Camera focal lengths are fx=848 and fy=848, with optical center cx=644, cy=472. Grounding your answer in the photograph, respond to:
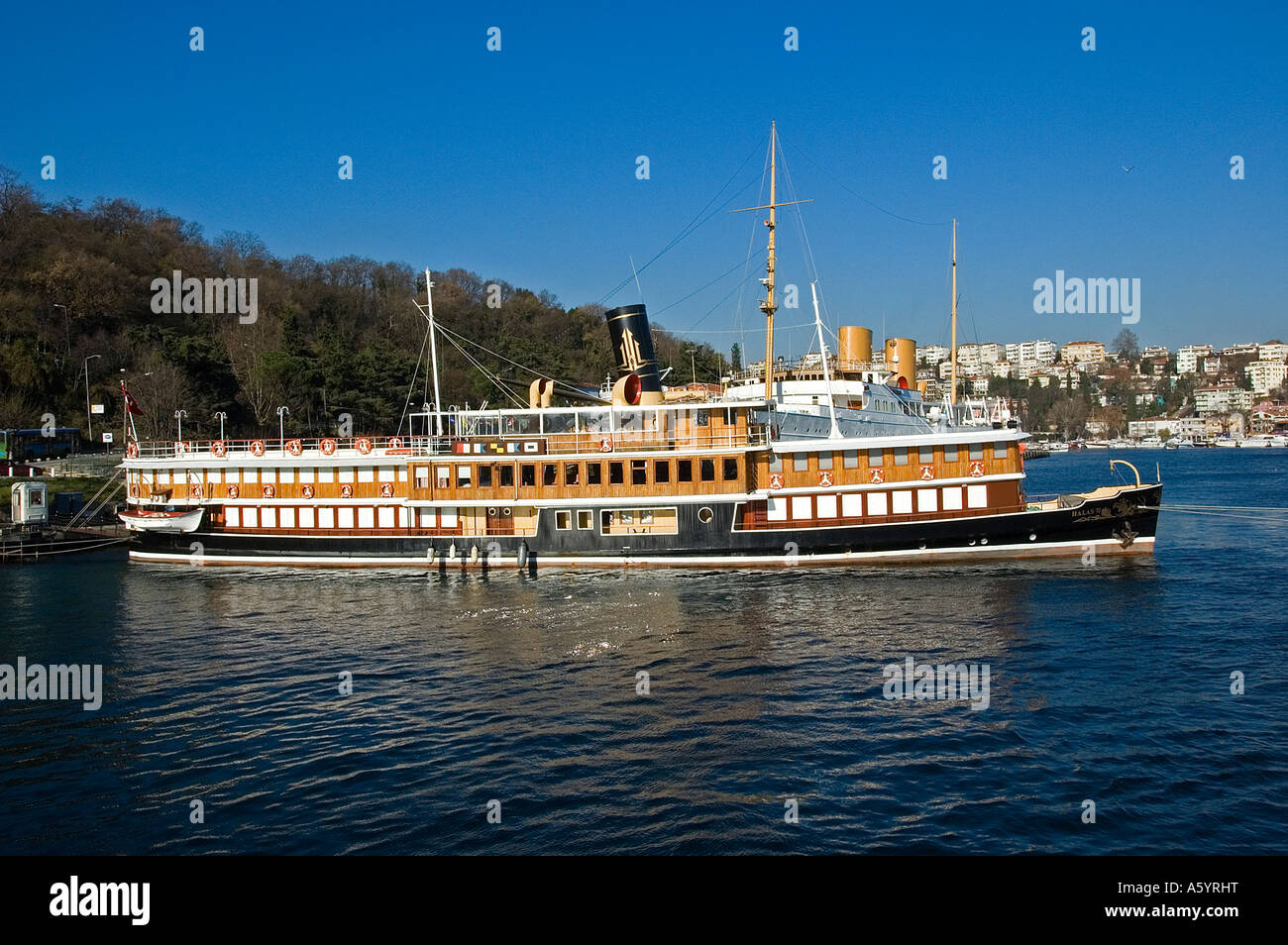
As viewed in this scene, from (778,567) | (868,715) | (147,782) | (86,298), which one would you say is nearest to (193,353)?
(86,298)

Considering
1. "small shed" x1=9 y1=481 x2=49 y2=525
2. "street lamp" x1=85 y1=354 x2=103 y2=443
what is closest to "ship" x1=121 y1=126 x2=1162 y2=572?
"small shed" x1=9 y1=481 x2=49 y2=525

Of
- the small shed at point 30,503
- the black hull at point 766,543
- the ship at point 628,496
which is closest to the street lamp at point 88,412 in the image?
the small shed at point 30,503

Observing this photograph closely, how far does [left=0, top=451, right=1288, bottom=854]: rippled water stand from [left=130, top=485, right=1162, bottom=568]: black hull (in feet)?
9.25

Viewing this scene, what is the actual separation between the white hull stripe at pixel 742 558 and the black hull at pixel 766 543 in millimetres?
41

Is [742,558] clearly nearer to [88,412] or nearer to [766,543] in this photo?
[766,543]

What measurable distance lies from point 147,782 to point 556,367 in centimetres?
7047

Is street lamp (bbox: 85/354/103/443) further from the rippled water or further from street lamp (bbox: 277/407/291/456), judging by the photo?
the rippled water

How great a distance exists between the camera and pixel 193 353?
229 ft

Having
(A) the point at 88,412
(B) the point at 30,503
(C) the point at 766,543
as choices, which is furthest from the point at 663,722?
(A) the point at 88,412

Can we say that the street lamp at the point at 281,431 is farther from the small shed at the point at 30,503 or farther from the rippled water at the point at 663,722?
the small shed at the point at 30,503

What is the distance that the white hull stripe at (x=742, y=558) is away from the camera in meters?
34.7

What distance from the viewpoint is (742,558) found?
35.8 metres

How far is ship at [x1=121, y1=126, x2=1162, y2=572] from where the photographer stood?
3472 centimetres
